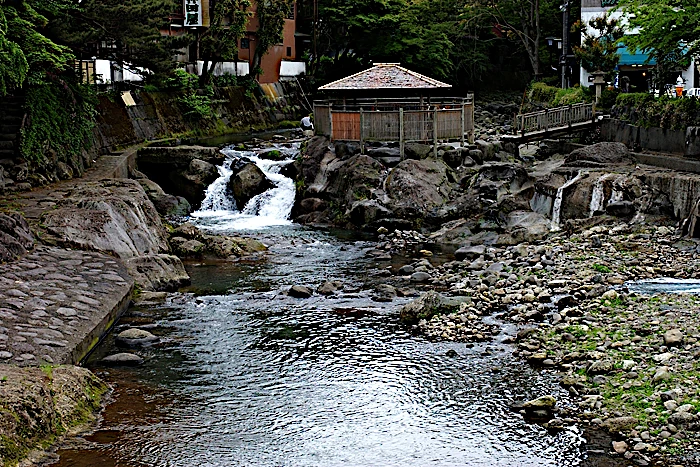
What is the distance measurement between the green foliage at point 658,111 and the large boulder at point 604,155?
1.44 meters

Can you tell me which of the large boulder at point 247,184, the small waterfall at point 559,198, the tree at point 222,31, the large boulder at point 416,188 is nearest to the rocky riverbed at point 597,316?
the small waterfall at point 559,198

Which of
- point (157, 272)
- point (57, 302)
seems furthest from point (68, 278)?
point (157, 272)

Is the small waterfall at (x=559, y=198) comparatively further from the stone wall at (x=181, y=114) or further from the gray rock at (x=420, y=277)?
the stone wall at (x=181, y=114)

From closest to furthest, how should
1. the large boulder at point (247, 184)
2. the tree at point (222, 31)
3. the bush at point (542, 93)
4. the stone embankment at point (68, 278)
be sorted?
the stone embankment at point (68, 278), the large boulder at point (247, 184), the bush at point (542, 93), the tree at point (222, 31)

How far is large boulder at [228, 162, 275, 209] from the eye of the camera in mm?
29719

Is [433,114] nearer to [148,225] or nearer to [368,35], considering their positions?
[148,225]

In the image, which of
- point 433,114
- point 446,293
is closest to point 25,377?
point 446,293

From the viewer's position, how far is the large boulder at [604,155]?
2647 centimetres

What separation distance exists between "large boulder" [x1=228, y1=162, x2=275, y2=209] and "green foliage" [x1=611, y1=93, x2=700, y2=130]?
12.9 metres

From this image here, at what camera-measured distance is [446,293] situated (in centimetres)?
1784

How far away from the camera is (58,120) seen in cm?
2600

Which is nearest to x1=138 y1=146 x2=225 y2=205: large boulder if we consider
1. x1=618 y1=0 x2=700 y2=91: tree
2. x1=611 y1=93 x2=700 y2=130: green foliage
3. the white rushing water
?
the white rushing water

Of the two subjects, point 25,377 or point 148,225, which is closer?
point 25,377

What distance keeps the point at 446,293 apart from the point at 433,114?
11892 mm
